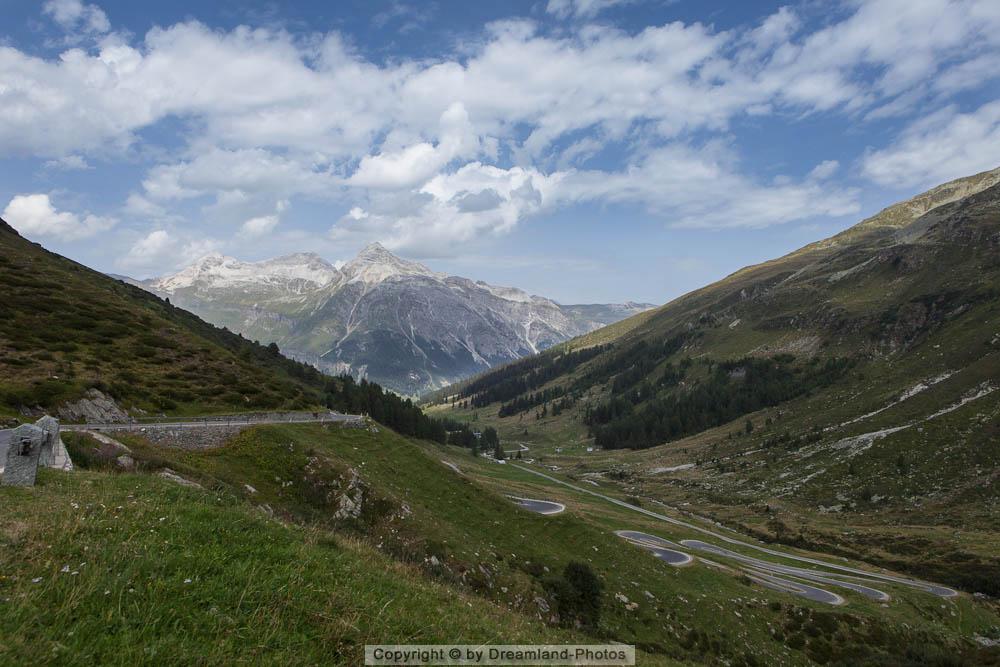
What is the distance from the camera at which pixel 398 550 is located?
31.4 m

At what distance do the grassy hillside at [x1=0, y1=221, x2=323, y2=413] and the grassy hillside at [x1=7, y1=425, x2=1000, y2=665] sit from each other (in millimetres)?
16156

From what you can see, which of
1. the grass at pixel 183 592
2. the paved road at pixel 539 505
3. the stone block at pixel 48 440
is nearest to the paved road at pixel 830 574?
the paved road at pixel 539 505

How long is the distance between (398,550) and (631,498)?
325 feet

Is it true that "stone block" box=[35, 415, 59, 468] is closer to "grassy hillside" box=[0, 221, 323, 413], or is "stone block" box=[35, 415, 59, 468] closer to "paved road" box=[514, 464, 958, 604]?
"grassy hillside" box=[0, 221, 323, 413]

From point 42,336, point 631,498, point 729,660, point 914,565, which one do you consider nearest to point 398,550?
point 729,660

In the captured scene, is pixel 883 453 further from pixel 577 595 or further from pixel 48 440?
pixel 48 440

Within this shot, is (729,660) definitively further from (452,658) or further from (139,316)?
(139,316)

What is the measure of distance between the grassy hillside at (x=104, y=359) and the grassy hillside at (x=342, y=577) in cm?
1616

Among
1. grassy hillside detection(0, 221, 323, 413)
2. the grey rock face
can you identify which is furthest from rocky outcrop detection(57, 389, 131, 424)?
the grey rock face

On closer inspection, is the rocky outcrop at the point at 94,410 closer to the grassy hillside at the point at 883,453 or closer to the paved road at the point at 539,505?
the paved road at the point at 539,505

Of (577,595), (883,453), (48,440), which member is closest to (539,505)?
(577,595)

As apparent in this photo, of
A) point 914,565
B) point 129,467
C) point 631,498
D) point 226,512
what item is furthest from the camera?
point 631,498

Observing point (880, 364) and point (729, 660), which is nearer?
point (729, 660)

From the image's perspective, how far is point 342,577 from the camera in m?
11.4
